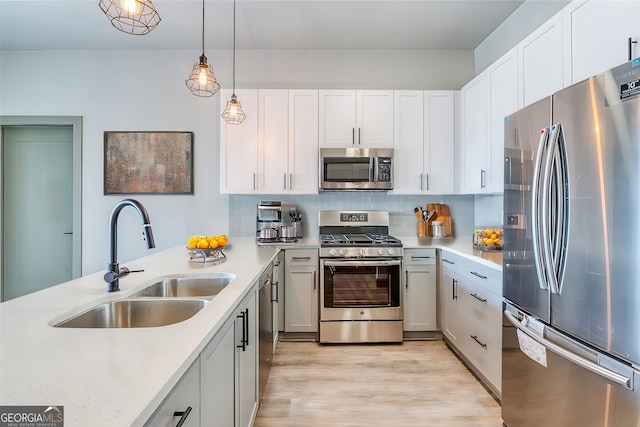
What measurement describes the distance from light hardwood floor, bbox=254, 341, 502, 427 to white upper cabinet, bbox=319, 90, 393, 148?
2.04 m

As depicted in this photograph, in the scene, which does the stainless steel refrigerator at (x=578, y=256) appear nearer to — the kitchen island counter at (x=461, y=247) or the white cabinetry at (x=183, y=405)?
the kitchen island counter at (x=461, y=247)

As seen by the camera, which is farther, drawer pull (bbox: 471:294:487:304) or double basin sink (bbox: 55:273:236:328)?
drawer pull (bbox: 471:294:487:304)

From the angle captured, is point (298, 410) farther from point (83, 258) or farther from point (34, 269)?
point (34, 269)

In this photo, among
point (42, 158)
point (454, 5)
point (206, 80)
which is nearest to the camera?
point (206, 80)

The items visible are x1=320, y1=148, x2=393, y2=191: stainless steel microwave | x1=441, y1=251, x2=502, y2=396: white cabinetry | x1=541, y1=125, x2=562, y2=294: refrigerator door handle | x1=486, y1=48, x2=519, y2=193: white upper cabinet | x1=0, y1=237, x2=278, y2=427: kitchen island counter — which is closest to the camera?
x1=0, y1=237, x2=278, y2=427: kitchen island counter

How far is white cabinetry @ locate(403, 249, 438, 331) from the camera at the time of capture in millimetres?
3037

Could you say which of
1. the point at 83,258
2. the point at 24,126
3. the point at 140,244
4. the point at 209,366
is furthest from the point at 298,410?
the point at 24,126

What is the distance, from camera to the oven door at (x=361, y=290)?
9.68ft

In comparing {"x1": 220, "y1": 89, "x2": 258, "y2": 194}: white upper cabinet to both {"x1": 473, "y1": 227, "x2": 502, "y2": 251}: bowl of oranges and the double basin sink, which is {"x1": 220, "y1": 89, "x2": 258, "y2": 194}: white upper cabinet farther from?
{"x1": 473, "y1": 227, "x2": 502, "y2": 251}: bowl of oranges

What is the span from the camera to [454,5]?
108 inches

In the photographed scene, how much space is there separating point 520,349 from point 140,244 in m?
3.73

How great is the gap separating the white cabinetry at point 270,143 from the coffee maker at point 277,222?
237 mm

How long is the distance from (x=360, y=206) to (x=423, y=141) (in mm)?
962

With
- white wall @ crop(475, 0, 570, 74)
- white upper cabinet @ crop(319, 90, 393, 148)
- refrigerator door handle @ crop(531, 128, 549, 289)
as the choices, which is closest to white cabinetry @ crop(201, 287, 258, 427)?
refrigerator door handle @ crop(531, 128, 549, 289)
